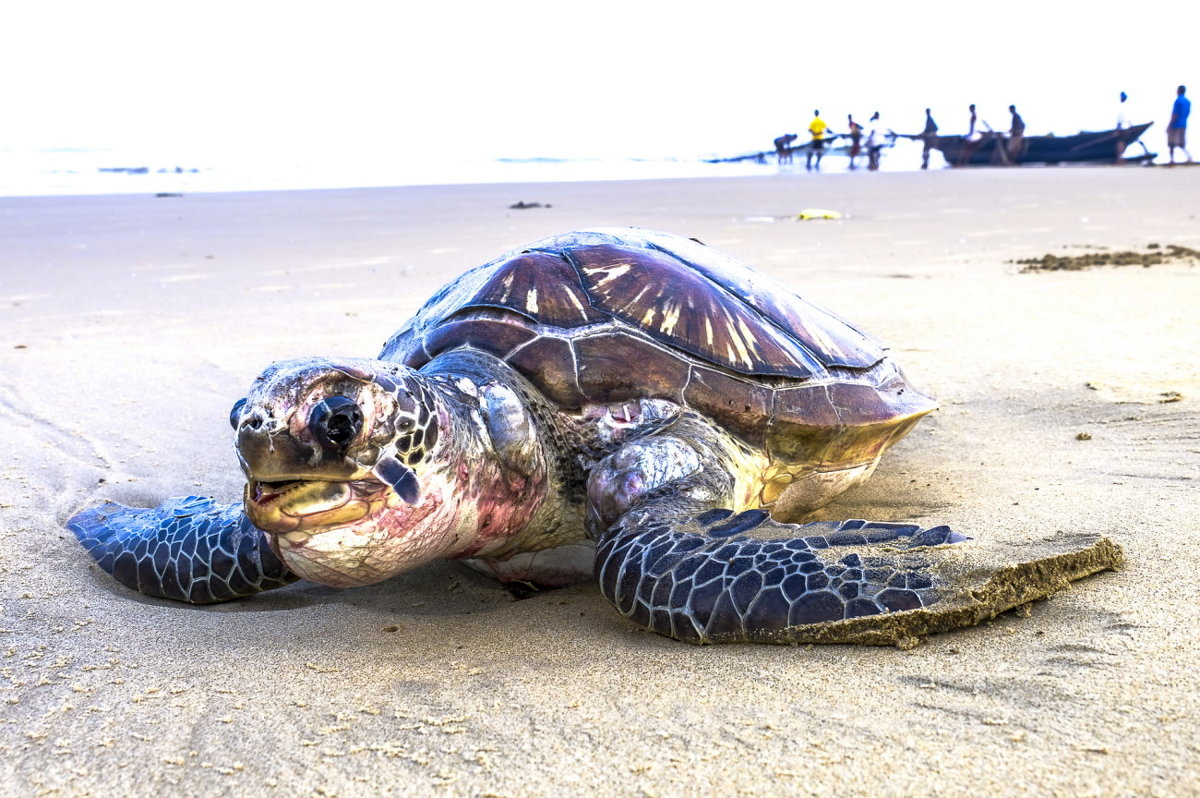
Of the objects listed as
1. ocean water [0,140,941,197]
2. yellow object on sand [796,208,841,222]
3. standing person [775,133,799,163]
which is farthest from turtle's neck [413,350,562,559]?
standing person [775,133,799,163]

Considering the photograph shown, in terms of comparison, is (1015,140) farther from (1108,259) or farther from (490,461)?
(490,461)

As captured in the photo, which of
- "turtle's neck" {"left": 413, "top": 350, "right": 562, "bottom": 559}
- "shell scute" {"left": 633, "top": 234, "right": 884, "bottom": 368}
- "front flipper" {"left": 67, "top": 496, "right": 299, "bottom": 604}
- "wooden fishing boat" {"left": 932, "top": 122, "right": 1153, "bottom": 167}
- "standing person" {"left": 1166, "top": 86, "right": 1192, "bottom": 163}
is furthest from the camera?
"wooden fishing boat" {"left": 932, "top": 122, "right": 1153, "bottom": 167}

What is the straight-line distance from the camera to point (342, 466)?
1752 millimetres

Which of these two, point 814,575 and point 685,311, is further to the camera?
point 685,311

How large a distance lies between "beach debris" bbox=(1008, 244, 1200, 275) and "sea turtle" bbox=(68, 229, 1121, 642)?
4460mm

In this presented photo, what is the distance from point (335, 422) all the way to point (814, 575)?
92cm

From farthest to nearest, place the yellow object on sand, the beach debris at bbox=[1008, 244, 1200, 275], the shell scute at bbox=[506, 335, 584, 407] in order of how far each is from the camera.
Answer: the yellow object on sand < the beach debris at bbox=[1008, 244, 1200, 275] < the shell scute at bbox=[506, 335, 584, 407]

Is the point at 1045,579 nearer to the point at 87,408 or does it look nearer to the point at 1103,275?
the point at 87,408

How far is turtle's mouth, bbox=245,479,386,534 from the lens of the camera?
1.72 m

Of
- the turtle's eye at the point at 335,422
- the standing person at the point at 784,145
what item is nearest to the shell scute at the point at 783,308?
the turtle's eye at the point at 335,422

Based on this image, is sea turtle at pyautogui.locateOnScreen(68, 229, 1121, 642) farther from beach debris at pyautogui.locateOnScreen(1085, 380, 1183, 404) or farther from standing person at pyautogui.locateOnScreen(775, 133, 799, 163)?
standing person at pyautogui.locateOnScreen(775, 133, 799, 163)

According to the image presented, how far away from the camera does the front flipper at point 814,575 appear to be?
5.57 feet

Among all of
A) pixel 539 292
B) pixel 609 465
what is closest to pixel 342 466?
pixel 609 465

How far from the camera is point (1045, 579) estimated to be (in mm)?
1766
